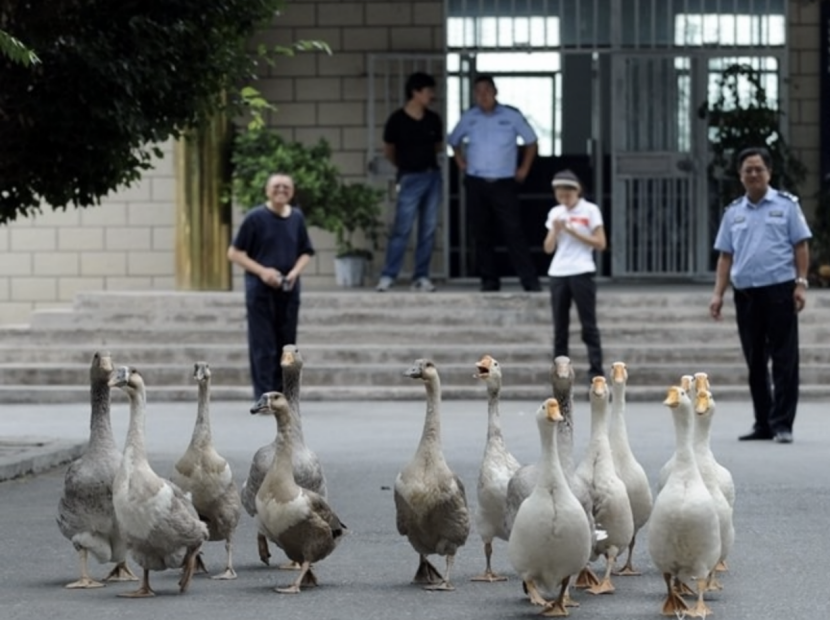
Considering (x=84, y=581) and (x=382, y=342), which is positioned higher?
(x=382, y=342)

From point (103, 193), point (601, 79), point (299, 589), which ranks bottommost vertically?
point (299, 589)

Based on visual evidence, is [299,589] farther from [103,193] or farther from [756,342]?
[756,342]

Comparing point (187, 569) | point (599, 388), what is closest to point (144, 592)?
point (187, 569)

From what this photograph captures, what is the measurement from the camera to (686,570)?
8.76 m

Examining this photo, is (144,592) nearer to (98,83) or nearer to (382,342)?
(98,83)

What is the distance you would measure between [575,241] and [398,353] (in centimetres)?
262

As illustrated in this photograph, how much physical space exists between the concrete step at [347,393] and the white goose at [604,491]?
10901 millimetres

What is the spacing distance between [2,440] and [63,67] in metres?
3.00

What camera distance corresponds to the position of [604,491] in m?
9.39

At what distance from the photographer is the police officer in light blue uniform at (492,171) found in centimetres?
2325

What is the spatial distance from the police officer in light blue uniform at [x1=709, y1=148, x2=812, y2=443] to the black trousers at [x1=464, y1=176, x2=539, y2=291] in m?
6.86

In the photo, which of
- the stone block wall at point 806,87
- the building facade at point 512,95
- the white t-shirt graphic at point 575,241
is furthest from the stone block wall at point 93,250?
the white t-shirt graphic at point 575,241

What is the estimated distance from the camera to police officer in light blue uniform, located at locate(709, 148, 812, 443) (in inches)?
634

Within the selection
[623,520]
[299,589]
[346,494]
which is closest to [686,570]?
[623,520]
